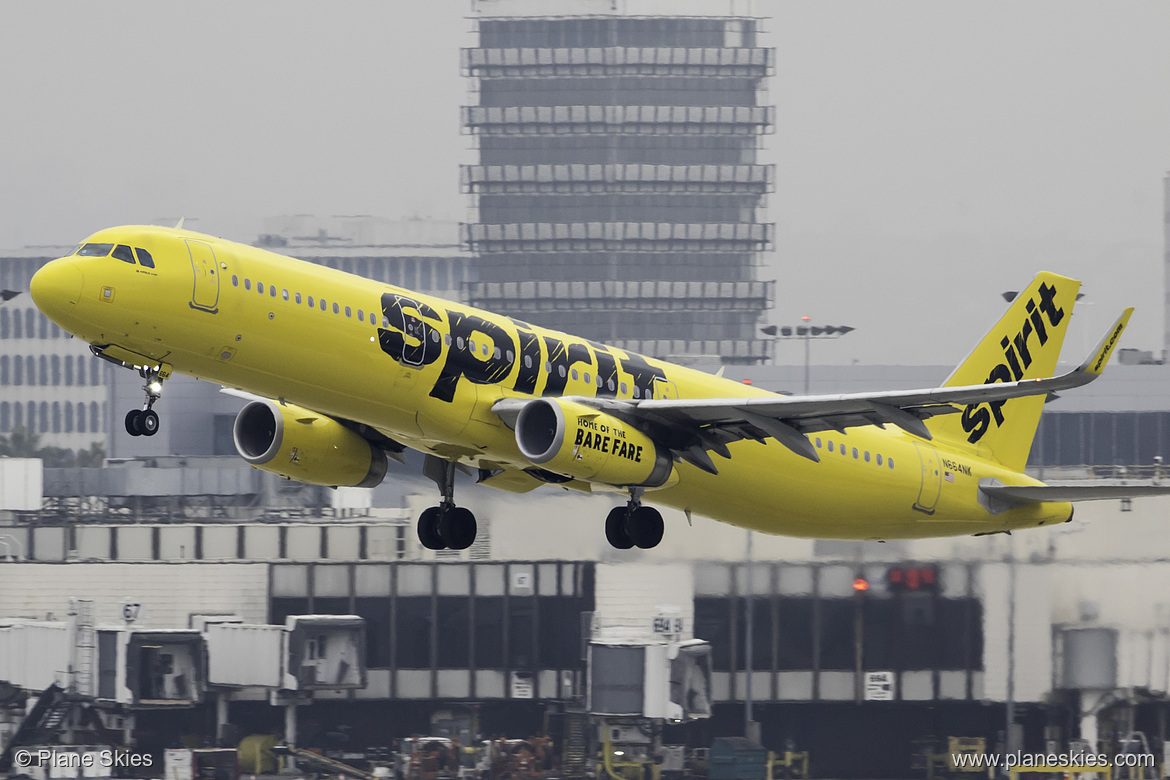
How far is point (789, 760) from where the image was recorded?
50.0m

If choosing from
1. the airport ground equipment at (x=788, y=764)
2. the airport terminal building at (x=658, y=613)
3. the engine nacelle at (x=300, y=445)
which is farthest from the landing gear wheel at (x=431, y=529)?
the airport ground equipment at (x=788, y=764)

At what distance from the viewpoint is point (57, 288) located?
83.3 feet

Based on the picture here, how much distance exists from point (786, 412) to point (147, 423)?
11.5 m

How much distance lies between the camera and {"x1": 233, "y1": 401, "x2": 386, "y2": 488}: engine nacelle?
32031 mm

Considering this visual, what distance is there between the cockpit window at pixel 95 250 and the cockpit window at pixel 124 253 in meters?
0.13

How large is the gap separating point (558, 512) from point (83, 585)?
18.1m

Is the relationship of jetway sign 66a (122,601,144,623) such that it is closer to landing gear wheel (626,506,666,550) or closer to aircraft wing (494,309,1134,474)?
landing gear wheel (626,506,666,550)

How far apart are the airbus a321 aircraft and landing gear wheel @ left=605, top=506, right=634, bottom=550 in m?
0.04

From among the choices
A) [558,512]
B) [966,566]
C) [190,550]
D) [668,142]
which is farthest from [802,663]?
[668,142]

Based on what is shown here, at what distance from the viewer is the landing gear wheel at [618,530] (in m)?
32.1

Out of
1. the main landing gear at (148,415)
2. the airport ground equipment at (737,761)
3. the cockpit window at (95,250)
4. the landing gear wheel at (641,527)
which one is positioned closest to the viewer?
the cockpit window at (95,250)

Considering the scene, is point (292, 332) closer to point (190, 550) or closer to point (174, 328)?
point (174, 328)

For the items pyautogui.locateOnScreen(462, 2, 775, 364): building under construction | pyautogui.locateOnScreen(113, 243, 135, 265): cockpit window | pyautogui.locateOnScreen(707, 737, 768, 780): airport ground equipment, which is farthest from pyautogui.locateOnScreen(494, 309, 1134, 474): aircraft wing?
pyautogui.locateOnScreen(462, 2, 775, 364): building under construction

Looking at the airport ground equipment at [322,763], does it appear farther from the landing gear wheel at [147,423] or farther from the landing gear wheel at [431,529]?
the landing gear wheel at [147,423]
